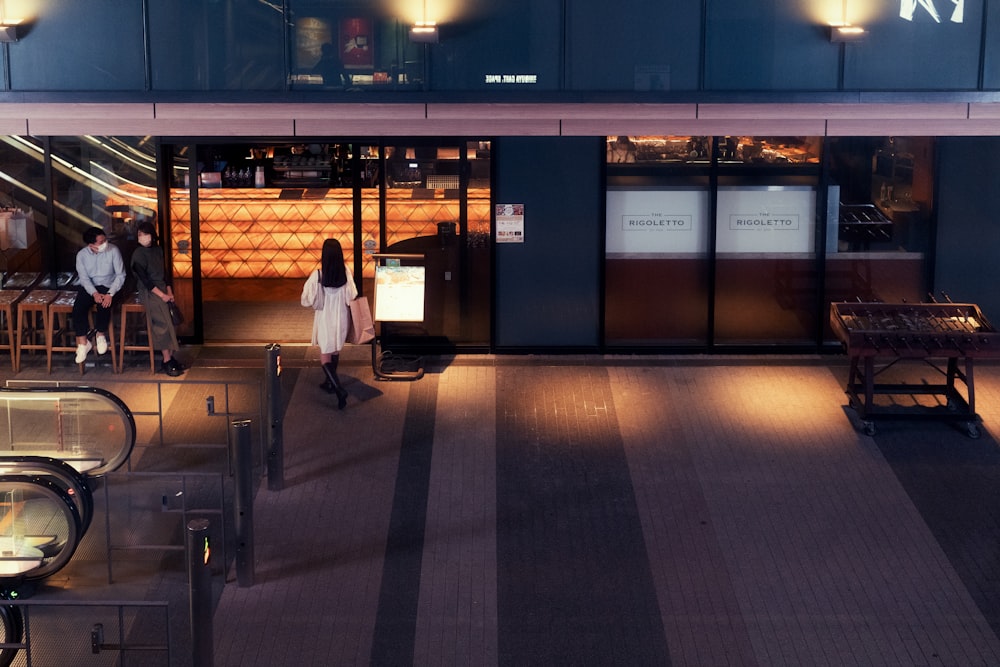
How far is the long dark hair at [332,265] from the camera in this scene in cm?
1337

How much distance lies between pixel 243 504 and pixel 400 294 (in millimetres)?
4836

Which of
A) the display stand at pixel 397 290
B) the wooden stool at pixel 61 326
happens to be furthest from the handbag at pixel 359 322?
the wooden stool at pixel 61 326

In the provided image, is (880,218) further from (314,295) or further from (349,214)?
(314,295)

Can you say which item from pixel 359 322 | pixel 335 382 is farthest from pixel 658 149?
pixel 335 382

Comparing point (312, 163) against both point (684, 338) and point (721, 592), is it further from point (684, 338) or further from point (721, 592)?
point (721, 592)

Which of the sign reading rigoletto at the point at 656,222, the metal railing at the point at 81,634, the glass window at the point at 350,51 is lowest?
the metal railing at the point at 81,634

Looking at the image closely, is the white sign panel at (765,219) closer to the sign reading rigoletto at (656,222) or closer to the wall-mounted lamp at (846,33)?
the sign reading rigoletto at (656,222)

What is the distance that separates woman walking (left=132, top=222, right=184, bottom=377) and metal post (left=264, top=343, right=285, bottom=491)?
10.6 ft

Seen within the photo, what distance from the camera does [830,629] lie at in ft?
31.0

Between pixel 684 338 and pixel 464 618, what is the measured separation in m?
6.86

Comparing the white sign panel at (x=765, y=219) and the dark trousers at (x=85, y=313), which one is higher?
the white sign panel at (x=765, y=219)

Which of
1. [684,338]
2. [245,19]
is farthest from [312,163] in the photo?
[684,338]

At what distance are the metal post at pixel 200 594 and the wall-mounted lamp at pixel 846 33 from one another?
907 cm

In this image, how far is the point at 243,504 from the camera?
32.7ft
